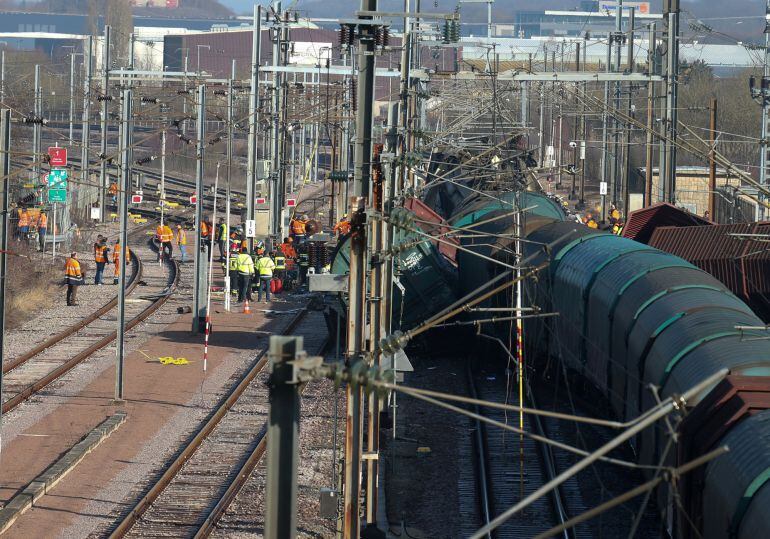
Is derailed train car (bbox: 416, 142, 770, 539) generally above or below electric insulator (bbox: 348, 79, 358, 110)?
below

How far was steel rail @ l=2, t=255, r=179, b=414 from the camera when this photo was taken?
20.2m

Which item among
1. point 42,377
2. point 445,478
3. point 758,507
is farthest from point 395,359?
point 42,377

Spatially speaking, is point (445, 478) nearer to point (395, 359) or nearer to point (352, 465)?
point (395, 359)

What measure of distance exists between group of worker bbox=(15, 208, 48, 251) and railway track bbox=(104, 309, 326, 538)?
2113 centimetres

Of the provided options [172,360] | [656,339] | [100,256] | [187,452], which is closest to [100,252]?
[100,256]

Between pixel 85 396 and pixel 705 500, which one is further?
pixel 85 396

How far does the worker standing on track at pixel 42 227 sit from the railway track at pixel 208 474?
825 inches

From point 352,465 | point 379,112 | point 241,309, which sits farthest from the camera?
point 379,112

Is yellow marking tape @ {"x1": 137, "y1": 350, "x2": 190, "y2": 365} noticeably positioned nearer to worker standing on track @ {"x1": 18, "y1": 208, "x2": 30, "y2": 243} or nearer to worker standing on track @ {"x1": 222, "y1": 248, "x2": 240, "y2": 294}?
worker standing on track @ {"x1": 222, "y1": 248, "x2": 240, "y2": 294}

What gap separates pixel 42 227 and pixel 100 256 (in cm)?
816

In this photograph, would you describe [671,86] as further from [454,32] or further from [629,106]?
[454,32]

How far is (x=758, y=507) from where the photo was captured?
8500mm

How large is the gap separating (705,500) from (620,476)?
6.40m

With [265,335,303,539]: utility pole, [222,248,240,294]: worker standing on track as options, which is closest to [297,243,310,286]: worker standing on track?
[222,248,240,294]: worker standing on track
